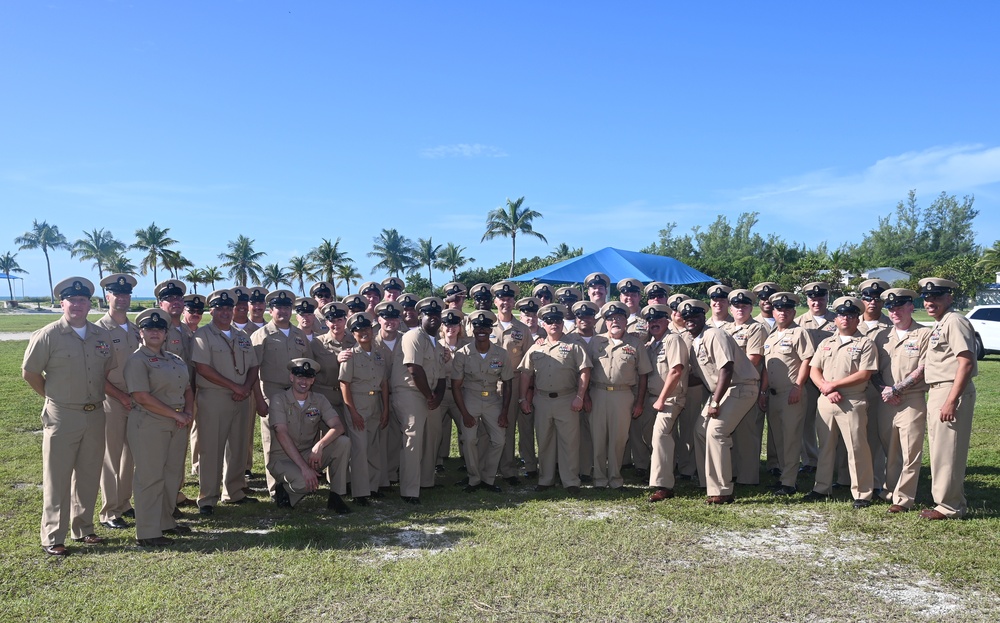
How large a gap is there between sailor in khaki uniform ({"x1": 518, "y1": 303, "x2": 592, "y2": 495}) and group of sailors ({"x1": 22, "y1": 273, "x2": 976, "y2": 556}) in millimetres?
20

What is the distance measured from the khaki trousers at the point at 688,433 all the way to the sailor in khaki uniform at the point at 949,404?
2.09m

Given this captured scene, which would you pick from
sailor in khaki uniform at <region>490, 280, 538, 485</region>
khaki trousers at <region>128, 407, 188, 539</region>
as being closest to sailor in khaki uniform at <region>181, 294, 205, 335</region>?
khaki trousers at <region>128, 407, 188, 539</region>

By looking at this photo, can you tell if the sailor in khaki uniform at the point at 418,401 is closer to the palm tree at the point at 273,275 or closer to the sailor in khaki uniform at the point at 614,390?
the sailor in khaki uniform at the point at 614,390

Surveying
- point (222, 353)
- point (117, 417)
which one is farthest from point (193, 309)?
point (117, 417)

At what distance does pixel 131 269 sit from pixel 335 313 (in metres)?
79.1

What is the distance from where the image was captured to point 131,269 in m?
75.6

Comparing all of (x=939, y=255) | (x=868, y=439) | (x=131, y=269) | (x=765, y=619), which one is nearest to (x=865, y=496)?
(x=868, y=439)

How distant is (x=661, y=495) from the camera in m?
6.40

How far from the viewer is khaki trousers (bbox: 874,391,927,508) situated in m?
5.86

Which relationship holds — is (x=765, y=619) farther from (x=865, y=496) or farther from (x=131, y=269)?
(x=131, y=269)

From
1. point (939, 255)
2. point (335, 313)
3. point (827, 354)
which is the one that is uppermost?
point (939, 255)

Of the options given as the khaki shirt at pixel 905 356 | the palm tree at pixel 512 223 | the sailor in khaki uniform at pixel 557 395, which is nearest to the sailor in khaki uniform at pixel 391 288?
the sailor in khaki uniform at pixel 557 395

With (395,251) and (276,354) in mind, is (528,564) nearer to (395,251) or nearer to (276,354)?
(276,354)

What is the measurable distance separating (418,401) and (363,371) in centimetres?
60
